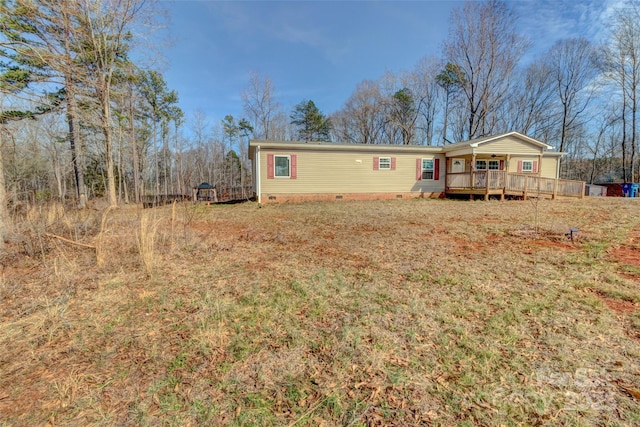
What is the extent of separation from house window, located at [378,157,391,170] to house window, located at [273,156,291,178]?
15.7 feet

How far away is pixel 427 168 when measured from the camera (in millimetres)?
15430

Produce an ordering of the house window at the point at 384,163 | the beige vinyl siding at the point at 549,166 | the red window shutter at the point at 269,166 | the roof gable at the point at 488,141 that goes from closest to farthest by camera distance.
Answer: the red window shutter at the point at 269,166 → the roof gable at the point at 488,141 → the house window at the point at 384,163 → the beige vinyl siding at the point at 549,166

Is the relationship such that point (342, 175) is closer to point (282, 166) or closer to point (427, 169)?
point (282, 166)

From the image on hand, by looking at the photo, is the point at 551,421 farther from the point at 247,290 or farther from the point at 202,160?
the point at 202,160

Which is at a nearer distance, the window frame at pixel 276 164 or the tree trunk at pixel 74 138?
the tree trunk at pixel 74 138

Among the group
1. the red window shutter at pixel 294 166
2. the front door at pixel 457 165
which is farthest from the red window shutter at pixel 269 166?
the front door at pixel 457 165

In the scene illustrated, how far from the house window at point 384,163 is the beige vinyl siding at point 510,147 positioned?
14.0ft

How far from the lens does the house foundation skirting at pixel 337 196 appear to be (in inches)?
534

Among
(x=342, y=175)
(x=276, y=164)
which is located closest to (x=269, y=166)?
(x=276, y=164)

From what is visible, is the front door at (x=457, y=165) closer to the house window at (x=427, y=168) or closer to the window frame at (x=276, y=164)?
the house window at (x=427, y=168)

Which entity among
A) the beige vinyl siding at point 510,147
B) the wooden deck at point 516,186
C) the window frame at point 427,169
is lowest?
the wooden deck at point 516,186

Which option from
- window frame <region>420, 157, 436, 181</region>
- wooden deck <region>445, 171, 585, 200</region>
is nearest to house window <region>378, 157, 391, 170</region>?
window frame <region>420, 157, 436, 181</region>

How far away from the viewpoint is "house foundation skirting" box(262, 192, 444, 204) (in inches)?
534

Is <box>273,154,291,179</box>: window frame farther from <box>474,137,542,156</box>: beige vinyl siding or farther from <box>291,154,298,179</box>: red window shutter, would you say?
<box>474,137,542,156</box>: beige vinyl siding
